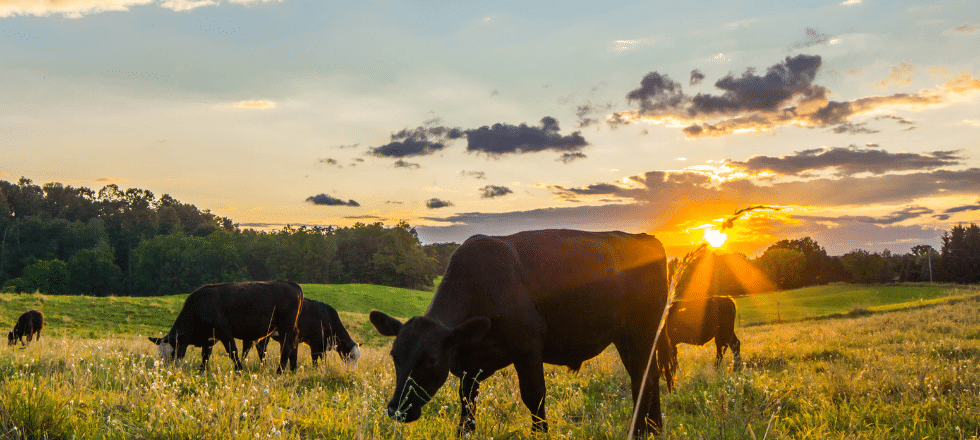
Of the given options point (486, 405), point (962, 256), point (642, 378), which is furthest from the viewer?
point (962, 256)

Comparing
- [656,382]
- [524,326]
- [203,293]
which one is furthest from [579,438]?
[203,293]

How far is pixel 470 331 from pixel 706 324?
976 cm

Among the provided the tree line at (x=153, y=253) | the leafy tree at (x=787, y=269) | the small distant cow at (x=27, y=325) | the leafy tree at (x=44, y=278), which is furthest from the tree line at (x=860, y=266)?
the leafy tree at (x=44, y=278)

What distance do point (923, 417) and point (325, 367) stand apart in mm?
8948

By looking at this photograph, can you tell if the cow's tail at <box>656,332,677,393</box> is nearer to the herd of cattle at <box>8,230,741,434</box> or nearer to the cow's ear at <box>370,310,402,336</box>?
the herd of cattle at <box>8,230,741,434</box>

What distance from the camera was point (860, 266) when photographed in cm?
9419

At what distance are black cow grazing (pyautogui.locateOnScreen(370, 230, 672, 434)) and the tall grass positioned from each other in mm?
353

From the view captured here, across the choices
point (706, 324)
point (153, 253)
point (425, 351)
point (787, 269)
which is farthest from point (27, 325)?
point (787, 269)

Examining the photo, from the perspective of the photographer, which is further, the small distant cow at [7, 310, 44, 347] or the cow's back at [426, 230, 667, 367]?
the small distant cow at [7, 310, 44, 347]

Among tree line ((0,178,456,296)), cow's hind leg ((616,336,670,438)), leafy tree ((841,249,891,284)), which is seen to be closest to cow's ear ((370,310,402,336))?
cow's hind leg ((616,336,670,438))

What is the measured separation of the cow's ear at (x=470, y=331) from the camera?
487 cm

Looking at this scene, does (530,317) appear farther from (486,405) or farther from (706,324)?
(706,324)

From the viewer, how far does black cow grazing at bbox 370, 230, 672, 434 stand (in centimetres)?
497

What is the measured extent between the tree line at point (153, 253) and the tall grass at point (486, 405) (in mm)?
97841
